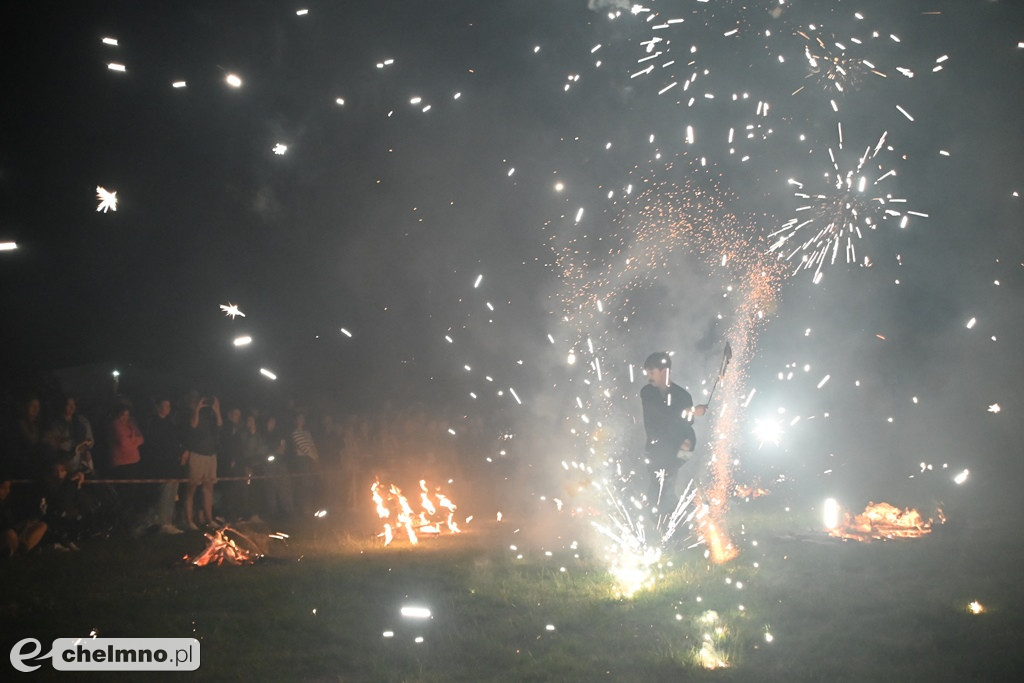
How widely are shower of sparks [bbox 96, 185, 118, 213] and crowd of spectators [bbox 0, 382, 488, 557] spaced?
8.12ft

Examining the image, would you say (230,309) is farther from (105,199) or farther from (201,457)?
(105,199)

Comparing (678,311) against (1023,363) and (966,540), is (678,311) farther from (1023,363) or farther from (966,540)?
(966,540)

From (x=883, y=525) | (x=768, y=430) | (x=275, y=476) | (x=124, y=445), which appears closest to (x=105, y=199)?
(x=124, y=445)

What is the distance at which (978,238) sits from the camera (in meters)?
13.5

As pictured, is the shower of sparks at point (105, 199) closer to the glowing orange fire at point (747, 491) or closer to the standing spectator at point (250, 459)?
the standing spectator at point (250, 459)

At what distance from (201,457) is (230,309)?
3257 millimetres

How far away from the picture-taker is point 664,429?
947cm

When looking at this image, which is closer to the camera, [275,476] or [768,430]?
[275,476]

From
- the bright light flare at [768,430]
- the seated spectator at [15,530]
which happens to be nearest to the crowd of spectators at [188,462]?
the seated spectator at [15,530]

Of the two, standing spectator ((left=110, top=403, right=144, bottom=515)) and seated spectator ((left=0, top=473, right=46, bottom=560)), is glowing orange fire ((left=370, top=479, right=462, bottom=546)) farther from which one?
seated spectator ((left=0, top=473, right=46, bottom=560))

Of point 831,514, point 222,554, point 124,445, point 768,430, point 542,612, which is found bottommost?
point 542,612

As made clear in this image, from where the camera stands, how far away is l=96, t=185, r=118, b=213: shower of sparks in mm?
9836

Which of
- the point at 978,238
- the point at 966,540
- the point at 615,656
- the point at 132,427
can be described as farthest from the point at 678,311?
the point at 615,656

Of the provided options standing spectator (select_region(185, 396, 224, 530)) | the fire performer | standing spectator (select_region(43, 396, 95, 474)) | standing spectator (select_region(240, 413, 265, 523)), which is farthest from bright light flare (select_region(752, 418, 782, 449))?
standing spectator (select_region(43, 396, 95, 474))
